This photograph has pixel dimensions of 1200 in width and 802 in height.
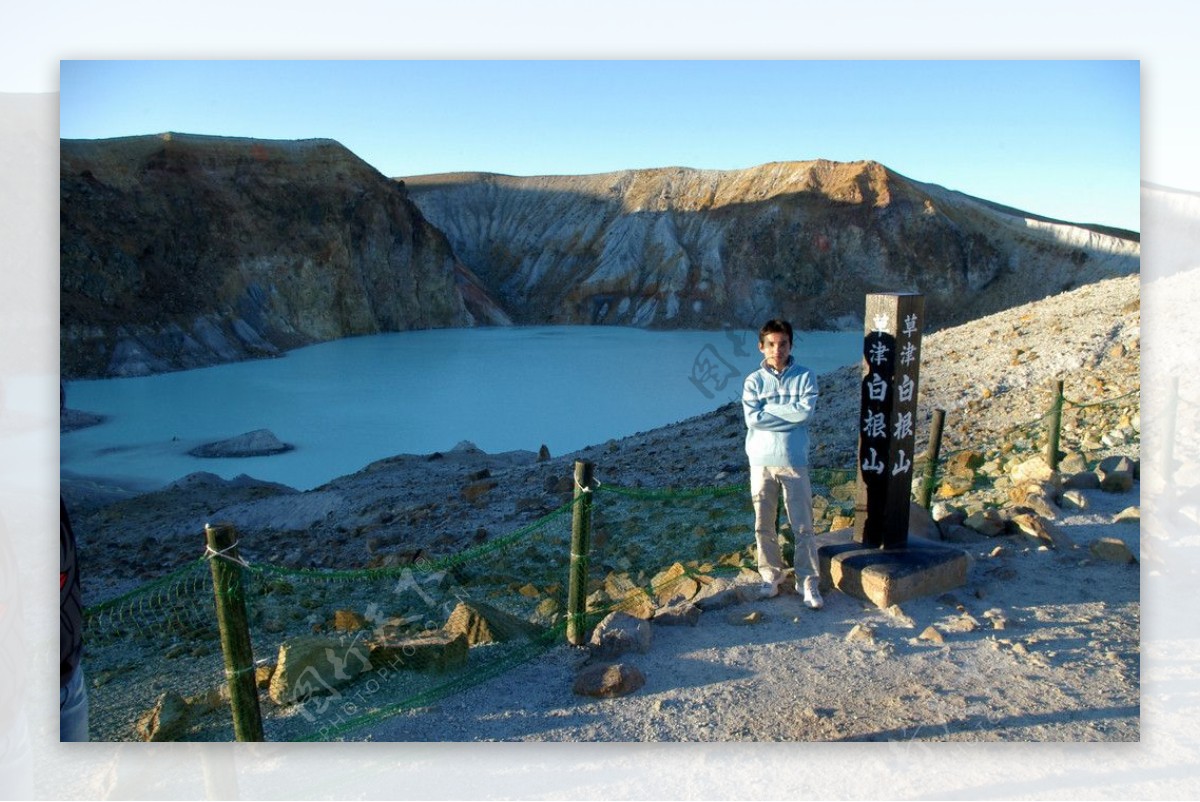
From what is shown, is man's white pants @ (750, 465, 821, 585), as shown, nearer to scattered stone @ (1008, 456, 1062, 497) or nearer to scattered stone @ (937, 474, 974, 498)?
scattered stone @ (1008, 456, 1062, 497)

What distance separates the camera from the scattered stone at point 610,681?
3.89m

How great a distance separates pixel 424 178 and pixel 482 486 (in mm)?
40672

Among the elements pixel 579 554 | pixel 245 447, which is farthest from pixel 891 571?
pixel 245 447

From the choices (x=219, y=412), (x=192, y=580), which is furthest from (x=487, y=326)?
(x=192, y=580)

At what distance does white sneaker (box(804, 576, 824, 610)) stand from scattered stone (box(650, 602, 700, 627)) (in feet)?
1.71

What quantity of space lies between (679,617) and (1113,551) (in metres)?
2.45

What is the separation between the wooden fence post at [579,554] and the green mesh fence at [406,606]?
9cm

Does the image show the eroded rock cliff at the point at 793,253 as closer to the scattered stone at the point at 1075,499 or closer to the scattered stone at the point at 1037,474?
the scattered stone at the point at 1037,474

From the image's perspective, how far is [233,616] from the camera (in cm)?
345

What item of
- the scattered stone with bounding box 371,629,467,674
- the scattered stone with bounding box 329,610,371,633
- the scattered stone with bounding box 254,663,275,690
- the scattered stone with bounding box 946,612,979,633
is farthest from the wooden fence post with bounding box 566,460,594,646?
the scattered stone with bounding box 329,610,371,633

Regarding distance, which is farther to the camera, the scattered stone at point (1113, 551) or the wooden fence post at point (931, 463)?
the wooden fence post at point (931, 463)

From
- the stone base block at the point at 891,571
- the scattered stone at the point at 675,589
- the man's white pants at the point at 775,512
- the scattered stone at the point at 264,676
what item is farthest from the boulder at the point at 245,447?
A: the stone base block at the point at 891,571

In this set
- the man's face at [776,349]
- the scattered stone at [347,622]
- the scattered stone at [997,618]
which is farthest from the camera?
the scattered stone at [347,622]

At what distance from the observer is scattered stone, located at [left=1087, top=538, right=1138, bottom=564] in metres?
5.11
